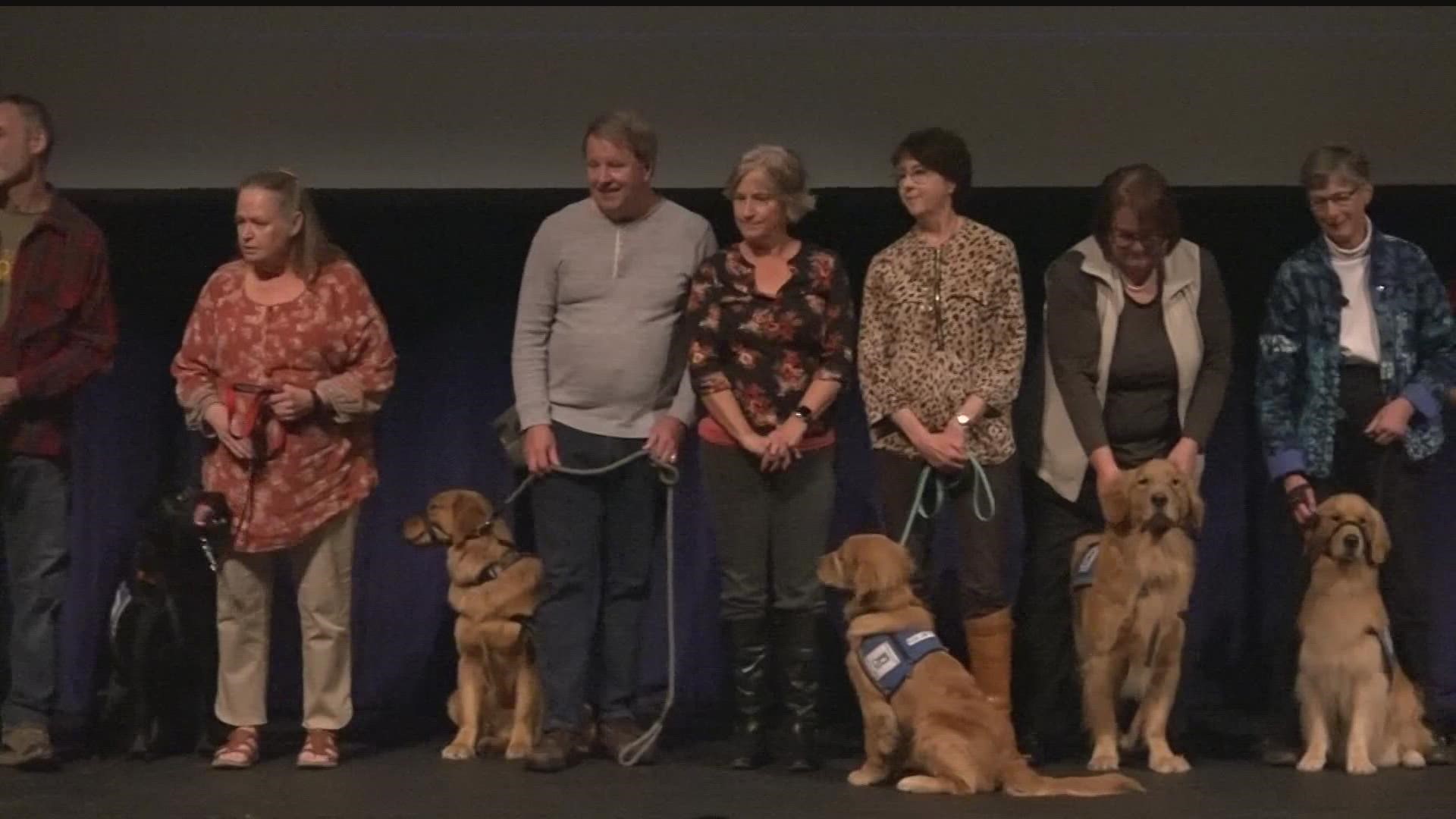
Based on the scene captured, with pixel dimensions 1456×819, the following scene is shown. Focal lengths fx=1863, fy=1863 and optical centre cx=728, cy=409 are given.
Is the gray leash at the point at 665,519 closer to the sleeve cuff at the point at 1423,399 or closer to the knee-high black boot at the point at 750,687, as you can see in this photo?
the knee-high black boot at the point at 750,687

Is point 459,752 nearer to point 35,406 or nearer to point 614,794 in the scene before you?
point 614,794

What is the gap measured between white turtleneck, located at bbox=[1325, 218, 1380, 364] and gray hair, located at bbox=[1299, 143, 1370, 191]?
14 cm

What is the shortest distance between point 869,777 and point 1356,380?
1.46 meters

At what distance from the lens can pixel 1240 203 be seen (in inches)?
189

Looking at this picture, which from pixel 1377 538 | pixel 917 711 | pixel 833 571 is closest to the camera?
pixel 917 711

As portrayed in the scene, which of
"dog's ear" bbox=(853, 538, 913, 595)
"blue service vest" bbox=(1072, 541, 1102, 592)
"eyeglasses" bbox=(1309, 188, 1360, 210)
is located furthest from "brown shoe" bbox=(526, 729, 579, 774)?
"eyeglasses" bbox=(1309, 188, 1360, 210)

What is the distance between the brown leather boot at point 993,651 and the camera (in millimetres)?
4164

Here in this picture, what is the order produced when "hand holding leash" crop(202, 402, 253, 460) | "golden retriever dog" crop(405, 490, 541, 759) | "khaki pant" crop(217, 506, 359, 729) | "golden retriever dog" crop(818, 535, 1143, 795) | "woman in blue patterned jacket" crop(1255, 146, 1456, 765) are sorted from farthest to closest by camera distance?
1. "golden retriever dog" crop(405, 490, 541, 759)
2. "woman in blue patterned jacket" crop(1255, 146, 1456, 765)
3. "khaki pant" crop(217, 506, 359, 729)
4. "hand holding leash" crop(202, 402, 253, 460)
5. "golden retriever dog" crop(818, 535, 1143, 795)

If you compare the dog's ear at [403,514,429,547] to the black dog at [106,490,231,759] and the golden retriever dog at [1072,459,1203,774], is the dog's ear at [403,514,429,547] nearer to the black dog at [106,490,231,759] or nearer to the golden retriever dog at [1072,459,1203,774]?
the black dog at [106,490,231,759]

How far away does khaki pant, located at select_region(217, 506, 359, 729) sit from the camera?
414 cm

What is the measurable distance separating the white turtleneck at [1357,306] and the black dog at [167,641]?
2.66m

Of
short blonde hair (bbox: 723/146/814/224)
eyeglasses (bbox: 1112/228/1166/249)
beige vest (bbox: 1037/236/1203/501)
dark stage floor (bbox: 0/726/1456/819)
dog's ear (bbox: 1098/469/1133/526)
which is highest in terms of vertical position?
short blonde hair (bbox: 723/146/814/224)

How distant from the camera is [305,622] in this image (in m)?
4.16

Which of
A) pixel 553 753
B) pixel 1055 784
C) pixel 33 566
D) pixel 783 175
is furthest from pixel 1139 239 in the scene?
pixel 33 566
